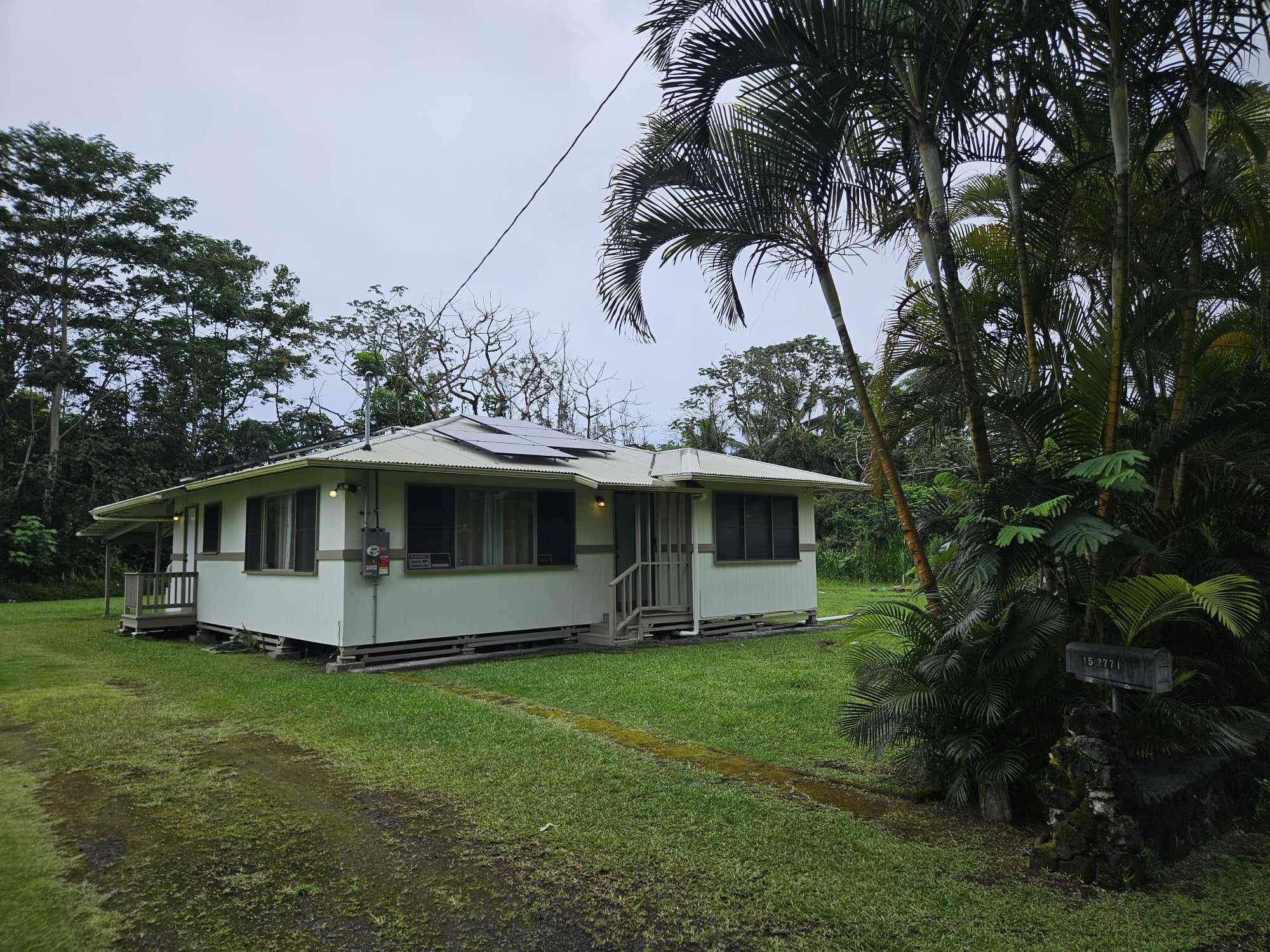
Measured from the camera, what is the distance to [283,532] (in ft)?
34.3

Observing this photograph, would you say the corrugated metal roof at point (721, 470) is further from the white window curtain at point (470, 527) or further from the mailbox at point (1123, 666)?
the mailbox at point (1123, 666)

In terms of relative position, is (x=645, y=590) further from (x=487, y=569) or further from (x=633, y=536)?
(x=487, y=569)

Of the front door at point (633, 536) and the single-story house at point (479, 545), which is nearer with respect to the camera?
the single-story house at point (479, 545)

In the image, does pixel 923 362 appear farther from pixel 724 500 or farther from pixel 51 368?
pixel 51 368

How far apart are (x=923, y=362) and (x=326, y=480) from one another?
7.12 meters

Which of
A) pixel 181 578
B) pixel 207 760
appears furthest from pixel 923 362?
pixel 181 578

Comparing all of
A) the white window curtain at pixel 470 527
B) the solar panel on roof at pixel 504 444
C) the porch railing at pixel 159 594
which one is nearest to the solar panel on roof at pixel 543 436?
the solar panel on roof at pixel 504 444

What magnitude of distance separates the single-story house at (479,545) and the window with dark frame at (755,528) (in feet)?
0.09

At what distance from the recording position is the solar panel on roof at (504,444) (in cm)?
1053

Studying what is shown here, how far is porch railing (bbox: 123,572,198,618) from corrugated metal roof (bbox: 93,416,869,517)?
129 centimetres

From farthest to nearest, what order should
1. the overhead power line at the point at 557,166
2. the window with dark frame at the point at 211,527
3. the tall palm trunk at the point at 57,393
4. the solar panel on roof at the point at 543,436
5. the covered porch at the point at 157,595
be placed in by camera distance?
the tall palm trunk at the point at 57,393, the covered porch at the point at 157,595, the window with dark frame at the point at 211,527, the solar panel on roof at the point at 543,436, the overhead power line at the point at 557,166

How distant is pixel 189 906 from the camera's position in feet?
10.2

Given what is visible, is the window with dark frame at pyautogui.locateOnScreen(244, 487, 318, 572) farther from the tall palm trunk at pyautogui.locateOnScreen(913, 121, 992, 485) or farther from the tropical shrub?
the tall palm trunk at pyautogui.locateOnScreen(913, 121, 992, 485)

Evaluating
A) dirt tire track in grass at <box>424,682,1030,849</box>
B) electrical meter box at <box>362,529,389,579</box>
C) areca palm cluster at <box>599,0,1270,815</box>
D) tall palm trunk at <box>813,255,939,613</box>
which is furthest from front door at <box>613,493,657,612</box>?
tall palm trunk at <box>813,255,939,613</box>
